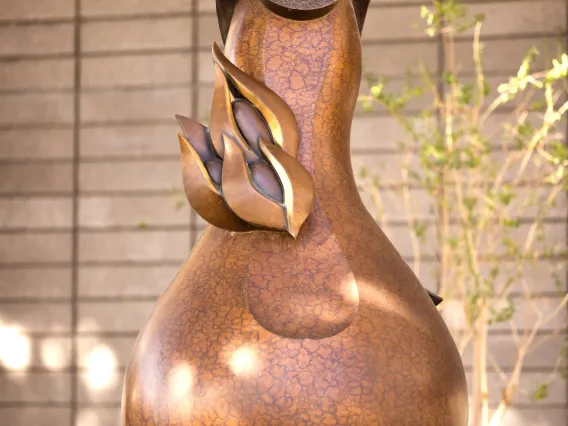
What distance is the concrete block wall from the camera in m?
4.38

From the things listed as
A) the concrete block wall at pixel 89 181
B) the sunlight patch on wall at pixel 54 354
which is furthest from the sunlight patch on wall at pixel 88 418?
the sunlight patch on wall at pixel 54 354

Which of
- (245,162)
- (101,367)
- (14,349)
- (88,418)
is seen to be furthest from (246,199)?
(14,349)

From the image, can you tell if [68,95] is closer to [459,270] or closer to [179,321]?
[459,270]

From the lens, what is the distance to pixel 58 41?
452 centimetres

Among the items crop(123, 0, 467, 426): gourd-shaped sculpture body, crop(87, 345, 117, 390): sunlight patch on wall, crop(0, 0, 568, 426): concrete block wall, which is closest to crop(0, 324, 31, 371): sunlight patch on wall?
crop(0, 0, 568, 426): concrete block wall

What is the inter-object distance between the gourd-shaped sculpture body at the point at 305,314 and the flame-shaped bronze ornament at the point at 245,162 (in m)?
0.01

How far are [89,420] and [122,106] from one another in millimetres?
1606

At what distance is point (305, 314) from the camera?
1.88 feet

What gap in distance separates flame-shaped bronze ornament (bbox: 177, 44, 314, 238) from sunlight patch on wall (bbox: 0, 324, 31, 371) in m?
4.14

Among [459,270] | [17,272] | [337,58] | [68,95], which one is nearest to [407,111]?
[459,270]

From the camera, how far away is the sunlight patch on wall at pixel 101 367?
4395mm

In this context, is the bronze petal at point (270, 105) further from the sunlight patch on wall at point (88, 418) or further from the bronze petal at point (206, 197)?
the sunlight patch on wall at point (88, 418)

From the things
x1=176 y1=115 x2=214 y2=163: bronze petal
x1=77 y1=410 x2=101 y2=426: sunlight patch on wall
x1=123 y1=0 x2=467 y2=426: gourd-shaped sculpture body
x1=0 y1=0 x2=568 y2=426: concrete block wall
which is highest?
x1=0 y1=0 x2=568 y2=426: concrete block wall

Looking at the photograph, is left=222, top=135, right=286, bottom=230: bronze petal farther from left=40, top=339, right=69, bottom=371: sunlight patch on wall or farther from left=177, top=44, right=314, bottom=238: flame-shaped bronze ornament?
left=40, top=339, right=69, bottom=371: sunlight patch on wall
